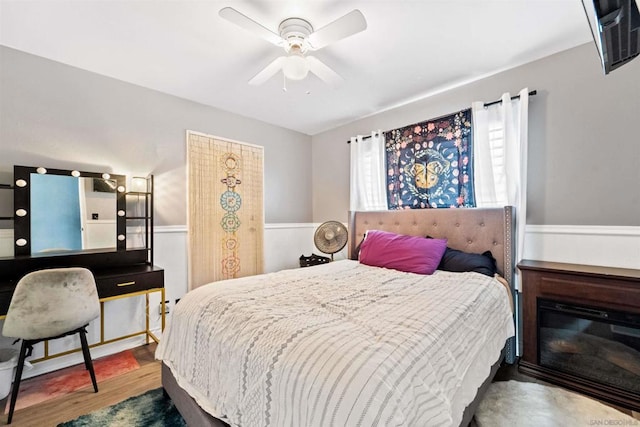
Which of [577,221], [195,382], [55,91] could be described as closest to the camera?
[195,382]

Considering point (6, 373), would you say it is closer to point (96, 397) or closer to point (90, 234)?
point (96, 397)

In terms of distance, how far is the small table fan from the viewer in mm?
3398

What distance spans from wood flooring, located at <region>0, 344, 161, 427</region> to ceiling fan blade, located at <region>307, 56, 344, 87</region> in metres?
2.57

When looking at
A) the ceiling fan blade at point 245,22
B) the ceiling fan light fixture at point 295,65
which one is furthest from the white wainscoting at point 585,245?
the ceiling fan blade at point 245,22

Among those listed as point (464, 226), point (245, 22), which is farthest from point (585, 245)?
point (245, 22)

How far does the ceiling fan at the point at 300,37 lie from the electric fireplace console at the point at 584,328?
2.04 meters

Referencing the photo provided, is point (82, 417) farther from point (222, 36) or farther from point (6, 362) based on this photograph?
point (222, 36)

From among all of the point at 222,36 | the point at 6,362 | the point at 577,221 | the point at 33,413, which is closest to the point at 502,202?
the point at 577,221

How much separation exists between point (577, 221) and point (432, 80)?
67.2 inches

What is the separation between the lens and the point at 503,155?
94.9 inches

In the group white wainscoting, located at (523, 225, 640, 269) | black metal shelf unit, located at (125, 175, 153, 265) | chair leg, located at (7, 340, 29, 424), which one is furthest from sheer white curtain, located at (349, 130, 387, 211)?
chair leg, located at (7, 340, 29, 424)

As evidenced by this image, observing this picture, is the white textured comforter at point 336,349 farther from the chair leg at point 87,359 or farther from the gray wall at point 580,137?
the gray wall at point 580,137

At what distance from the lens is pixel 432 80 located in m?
2.67

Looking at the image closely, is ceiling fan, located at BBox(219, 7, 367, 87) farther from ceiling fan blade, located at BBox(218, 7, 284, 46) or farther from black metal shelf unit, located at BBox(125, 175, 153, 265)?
black metal shelf unit, located at BBox(125, 175, 153, 265)
